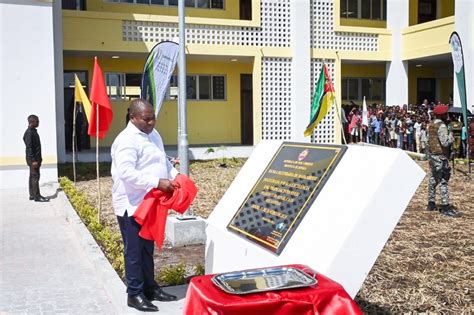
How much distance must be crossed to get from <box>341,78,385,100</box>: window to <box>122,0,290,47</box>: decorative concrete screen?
5.89 m

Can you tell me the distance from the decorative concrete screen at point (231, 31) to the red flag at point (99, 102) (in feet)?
29.9

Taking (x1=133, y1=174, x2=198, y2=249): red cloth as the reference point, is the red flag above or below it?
above

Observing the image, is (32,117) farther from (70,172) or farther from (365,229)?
(365,229)

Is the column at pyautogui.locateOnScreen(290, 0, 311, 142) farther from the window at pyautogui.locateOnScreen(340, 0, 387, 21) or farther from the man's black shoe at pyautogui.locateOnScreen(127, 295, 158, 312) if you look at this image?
the man's black shoe at pyautogui.locateOnScreen(127, 295, 158, 312)

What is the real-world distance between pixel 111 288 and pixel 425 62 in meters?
20.4

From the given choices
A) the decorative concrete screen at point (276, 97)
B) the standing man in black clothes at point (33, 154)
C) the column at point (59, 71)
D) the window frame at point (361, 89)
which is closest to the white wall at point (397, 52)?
the window frame at point (361, 89)

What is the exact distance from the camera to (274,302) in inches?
102

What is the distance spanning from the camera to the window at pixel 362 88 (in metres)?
24.5

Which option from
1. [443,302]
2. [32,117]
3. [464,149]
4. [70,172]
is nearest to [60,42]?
[70,172]

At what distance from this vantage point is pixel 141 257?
15.7 feet

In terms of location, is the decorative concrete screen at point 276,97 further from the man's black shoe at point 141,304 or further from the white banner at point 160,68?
the man's black shoe at point 141,304

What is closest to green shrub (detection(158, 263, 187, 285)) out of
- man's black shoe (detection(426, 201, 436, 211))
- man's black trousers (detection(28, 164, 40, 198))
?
man's black shoe (detection(426, 201, 436, 211))

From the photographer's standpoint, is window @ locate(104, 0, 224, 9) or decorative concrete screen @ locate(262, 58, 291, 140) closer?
decorative concrete screen @ locate(262, 58, 291, 140)

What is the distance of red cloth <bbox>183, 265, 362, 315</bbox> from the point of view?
2.54 meters
